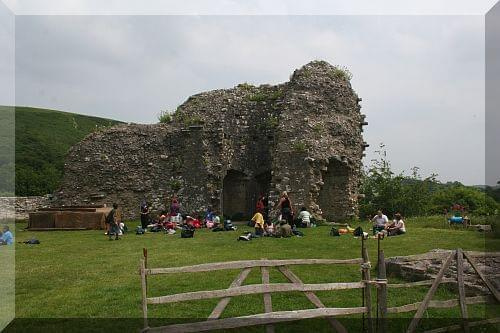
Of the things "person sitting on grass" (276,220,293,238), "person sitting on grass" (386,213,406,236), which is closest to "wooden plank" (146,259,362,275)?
"person sitting on grass" (276,220,293,238)

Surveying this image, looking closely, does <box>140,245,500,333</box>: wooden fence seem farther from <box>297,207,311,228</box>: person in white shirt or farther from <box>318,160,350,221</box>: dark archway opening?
<box>318,160,350,221</box>: dark archway opening

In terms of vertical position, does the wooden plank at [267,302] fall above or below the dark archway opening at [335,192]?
below

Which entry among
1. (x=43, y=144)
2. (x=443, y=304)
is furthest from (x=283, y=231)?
(x=43, y=144)

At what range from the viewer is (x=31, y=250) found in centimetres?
1439

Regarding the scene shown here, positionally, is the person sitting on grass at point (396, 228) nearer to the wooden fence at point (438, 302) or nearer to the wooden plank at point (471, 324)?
the wooden fence at point (438, 302)

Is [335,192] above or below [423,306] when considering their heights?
above

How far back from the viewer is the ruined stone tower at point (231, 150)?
23031mm

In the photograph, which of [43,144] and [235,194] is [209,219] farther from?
[43,144]

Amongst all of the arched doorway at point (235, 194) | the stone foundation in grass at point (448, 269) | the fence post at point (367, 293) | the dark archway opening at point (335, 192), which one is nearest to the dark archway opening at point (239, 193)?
the arched doorway at point (235, 194)

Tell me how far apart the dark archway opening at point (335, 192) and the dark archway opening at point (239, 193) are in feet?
14.0

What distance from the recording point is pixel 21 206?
2933 centimetres

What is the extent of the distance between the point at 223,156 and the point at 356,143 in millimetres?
6625

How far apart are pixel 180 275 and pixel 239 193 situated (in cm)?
1643

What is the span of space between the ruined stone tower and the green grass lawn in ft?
20.4
